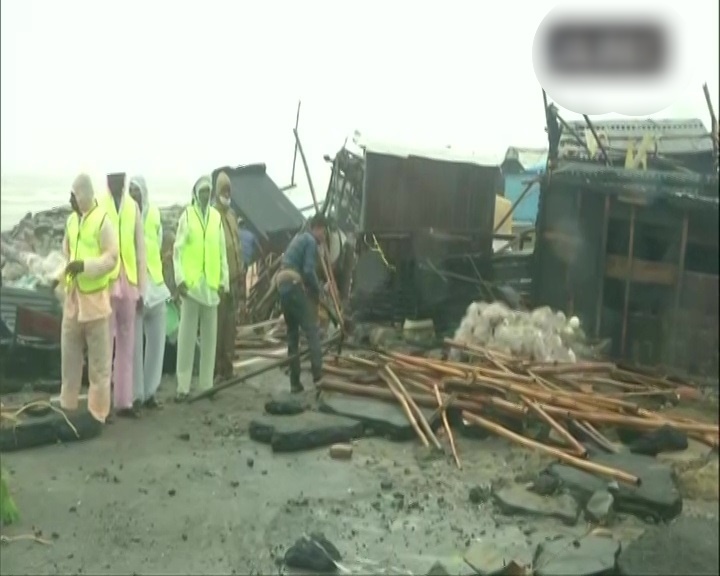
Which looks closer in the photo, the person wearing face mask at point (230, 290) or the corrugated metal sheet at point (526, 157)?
the corrugated metal sheet at point (526, 157)

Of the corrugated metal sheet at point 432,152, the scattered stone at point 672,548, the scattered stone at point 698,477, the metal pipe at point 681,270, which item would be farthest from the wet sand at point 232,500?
the corrugated metal sheet at point 432,152

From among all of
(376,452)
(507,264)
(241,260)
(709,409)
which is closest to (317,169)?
(241,260)

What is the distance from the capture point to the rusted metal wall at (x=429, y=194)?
6.44ft

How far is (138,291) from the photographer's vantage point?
212 centimetres

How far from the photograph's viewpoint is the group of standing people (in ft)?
6.79

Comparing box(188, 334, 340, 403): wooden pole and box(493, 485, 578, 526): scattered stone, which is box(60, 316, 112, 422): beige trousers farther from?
box(493, 485, 578, 526): scattered stone

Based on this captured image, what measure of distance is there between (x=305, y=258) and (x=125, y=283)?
0.38 meters

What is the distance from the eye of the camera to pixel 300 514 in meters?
2.05

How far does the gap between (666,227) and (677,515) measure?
511 mm

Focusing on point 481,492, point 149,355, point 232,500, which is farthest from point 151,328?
point 481,492

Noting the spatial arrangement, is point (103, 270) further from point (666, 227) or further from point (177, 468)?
point (666, 227)

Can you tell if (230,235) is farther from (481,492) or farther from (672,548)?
(672,548)

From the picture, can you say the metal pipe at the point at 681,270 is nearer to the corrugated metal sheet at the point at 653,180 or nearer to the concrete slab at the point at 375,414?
the corrugated metal sheet at the point at 653,180

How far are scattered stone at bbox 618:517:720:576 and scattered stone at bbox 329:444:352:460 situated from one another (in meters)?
0.54
